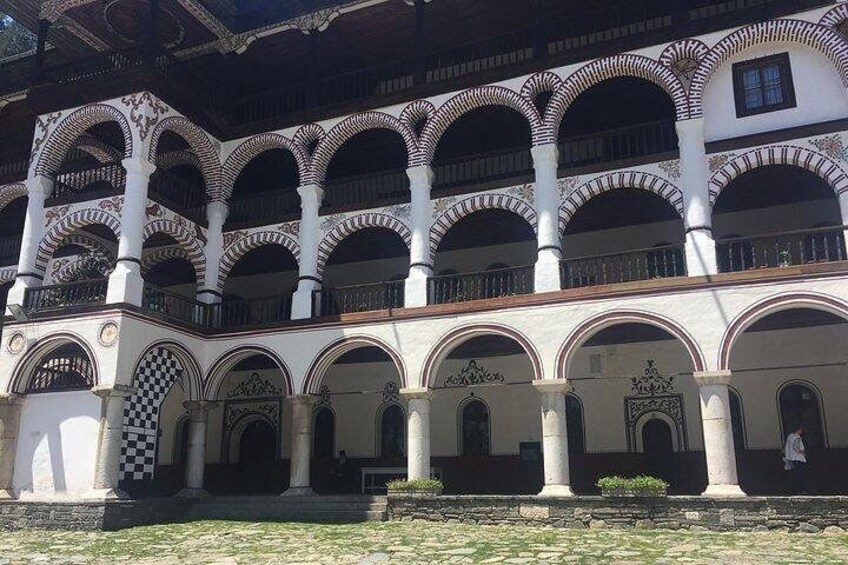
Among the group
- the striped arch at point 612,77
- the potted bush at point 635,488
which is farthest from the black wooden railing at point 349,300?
the potted bush at point 635,488

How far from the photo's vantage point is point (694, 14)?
598 inches

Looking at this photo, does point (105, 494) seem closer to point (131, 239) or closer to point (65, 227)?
point (131, 239)

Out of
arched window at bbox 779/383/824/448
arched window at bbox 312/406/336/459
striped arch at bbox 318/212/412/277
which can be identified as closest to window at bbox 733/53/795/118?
arched window at bbox 779/383/824/448

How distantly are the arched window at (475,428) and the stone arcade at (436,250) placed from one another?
0.07 metres

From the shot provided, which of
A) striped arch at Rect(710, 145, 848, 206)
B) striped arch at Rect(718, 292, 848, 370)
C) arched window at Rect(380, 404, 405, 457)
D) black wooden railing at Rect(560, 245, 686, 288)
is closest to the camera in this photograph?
striped arch at Rect(718, 292, 848, 370)

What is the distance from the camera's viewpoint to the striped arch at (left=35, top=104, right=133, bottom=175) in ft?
49.9

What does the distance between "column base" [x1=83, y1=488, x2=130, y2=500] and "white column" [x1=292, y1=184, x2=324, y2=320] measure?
14.8 ft

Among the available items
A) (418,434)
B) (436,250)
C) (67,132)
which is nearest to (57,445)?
(67,132)

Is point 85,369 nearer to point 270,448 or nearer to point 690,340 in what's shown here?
point 270,448

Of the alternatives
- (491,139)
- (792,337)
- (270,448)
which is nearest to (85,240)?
(270,448)

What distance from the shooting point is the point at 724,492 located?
11.3 meters

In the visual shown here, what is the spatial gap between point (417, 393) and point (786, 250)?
7054mm

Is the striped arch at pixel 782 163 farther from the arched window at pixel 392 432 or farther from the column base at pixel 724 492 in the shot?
the arched window at pixel 392 432

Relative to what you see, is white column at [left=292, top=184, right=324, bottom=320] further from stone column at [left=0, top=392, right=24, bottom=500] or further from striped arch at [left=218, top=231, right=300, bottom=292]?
stone column at [left=0, top=392, right=24, bottom=500]
